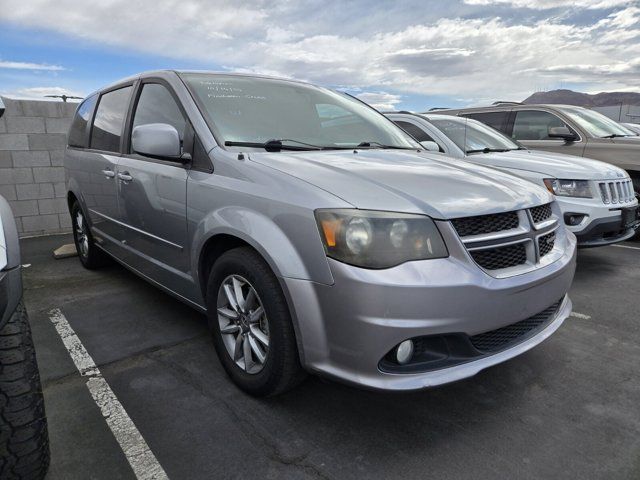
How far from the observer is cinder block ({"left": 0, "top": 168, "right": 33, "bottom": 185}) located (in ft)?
20.0

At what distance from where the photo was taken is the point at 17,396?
1.56 meters

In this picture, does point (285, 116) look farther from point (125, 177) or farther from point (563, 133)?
point (563, 133)

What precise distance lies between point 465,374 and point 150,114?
2.53 m

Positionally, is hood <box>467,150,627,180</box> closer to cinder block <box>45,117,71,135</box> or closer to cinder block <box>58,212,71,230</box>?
cinder block <box>45,117,71,135</box>

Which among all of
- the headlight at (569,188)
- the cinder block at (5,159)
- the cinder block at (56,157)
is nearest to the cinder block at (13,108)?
the cinder block at (5,159)

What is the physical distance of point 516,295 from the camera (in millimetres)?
1994

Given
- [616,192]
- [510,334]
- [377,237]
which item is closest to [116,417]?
[377,237]

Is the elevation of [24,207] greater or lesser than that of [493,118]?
lesser

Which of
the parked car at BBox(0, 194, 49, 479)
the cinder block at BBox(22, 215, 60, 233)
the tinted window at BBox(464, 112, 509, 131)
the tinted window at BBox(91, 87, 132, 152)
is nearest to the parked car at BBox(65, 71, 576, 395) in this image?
the tinted window at BBox(91, 87, 132, 152)

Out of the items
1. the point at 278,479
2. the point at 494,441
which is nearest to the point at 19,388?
the point at 278,479

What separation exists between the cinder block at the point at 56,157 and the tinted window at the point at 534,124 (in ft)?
21.0

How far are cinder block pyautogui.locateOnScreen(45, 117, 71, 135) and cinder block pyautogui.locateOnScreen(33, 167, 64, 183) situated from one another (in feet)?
1.67

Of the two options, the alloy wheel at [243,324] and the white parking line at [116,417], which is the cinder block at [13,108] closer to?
the white parking line at [116,417]

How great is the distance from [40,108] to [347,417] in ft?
20.2
